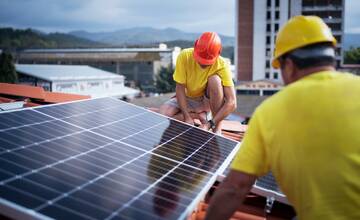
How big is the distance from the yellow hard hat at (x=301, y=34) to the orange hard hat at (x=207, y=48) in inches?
130

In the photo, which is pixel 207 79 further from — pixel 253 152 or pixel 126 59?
pixel 126 59

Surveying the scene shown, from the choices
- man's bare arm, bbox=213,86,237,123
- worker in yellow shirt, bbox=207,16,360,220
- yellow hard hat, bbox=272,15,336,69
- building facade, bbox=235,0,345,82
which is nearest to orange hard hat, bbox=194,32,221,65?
man's bare arm, bbox=213,86,237,123

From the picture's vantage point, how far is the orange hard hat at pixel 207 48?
6.05 meters

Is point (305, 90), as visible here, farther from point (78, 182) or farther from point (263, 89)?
point (263, 89)

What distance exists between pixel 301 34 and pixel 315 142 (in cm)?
74

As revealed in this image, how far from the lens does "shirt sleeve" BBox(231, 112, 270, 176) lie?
2533mm

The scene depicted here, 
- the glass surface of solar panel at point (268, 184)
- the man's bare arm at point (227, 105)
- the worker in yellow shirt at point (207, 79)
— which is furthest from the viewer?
the man's bare arm at point (227, 105)

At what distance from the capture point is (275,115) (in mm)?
2457

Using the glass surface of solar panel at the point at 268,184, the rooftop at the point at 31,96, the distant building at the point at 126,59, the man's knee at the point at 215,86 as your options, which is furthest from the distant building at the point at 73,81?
the glass surface of solar panel at the point at 268,184

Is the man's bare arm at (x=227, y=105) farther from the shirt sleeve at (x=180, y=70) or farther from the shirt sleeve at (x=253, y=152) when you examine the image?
the shirt sleeve at (x=253, y=152)

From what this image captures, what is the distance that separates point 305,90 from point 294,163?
18.0 inches

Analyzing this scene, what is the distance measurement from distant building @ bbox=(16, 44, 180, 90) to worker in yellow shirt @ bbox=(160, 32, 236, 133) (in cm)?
7678

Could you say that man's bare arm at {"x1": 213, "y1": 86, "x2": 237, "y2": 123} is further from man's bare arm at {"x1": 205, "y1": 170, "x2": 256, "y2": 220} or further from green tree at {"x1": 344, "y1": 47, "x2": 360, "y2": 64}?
green tree at {"x1": 344, "y1": 47, "x2": 360, "y2": 64}

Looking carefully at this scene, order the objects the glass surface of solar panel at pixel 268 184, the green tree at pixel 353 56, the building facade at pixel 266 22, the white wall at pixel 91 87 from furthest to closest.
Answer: the green tree at pixel 353 56, the building facade at pixel 266 22, the white wall at pixel 91 87, the glass surface of solar panel at pixel 268 184
